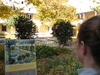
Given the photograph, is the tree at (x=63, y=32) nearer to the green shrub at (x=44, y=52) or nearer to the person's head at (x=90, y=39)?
the green shrub at (x=44, y=52)

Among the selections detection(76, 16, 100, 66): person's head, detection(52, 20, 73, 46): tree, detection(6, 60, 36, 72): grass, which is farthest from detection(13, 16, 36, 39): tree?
detection(76, 16, 100, 66): person's head

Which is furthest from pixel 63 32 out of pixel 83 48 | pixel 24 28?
pixel 83 48

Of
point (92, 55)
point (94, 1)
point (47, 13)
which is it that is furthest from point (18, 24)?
point (92, 55)

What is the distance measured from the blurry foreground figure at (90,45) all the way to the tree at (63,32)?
14978 mm

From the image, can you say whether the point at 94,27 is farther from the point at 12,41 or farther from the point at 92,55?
the point at 12,41

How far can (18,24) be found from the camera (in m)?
15.4

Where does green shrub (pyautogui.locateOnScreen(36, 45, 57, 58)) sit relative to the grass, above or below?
below

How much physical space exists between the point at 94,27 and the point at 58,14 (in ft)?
78.3

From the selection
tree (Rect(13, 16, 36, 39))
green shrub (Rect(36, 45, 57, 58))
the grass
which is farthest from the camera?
tree (Rect(13, 16, 36, 39))

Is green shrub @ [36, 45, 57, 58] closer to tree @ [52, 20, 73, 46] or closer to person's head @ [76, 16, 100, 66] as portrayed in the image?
tree @ [52, 20, 73, 46]

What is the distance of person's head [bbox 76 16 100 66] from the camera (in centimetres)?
126

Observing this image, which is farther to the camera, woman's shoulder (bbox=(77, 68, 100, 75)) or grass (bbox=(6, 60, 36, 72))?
grass (bbox=(6, 60, 36, 72))

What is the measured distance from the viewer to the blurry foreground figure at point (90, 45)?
1.26 meters

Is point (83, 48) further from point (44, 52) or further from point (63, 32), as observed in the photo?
point (63, 32)
